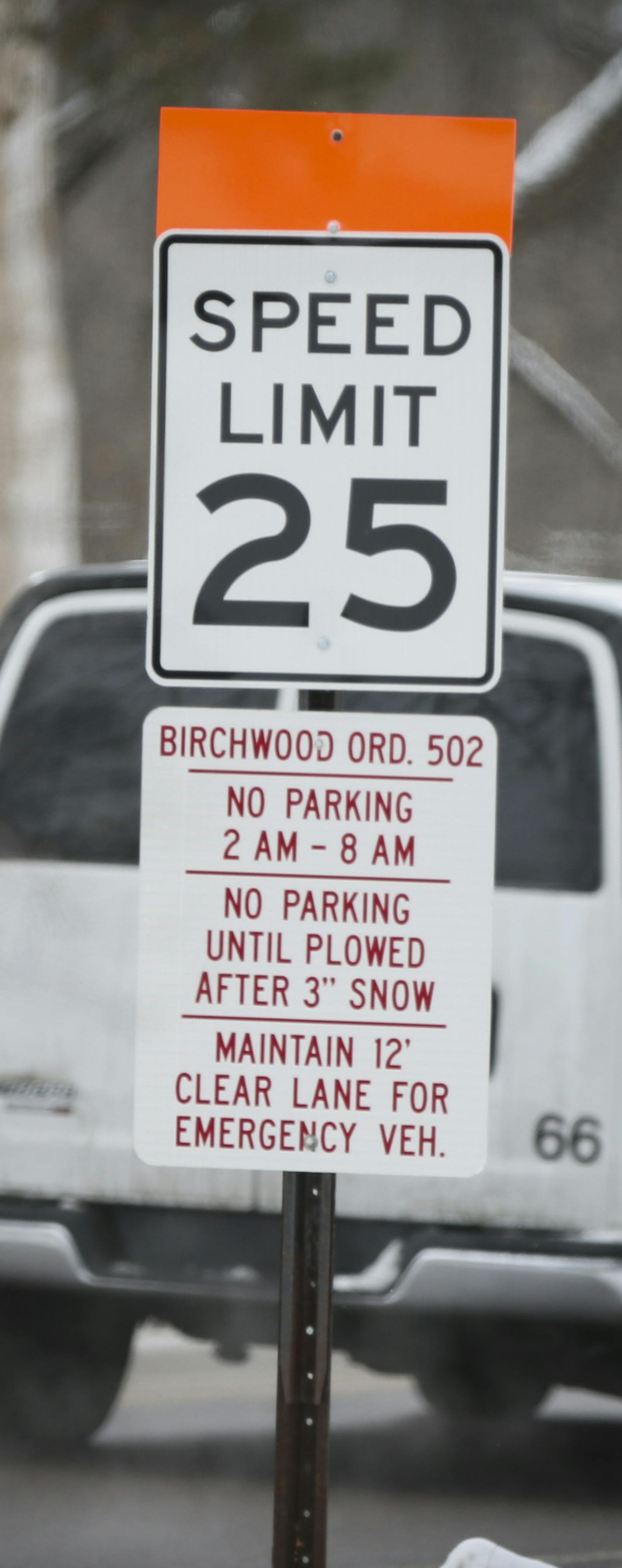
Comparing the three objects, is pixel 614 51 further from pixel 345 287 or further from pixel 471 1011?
pixel 471 1011

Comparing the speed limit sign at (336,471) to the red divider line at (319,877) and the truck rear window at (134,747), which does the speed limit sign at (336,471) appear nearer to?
the red divider line at (319,877)

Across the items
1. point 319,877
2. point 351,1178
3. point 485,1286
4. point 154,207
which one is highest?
point 154,207

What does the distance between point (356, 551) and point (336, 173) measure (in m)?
0.31

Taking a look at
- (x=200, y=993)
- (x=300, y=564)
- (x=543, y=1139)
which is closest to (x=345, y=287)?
(x=300, y=564)

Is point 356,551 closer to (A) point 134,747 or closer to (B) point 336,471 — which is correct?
(B) point 336,471

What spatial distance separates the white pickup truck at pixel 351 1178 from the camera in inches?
89.0

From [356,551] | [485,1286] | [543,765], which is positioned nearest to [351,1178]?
[485,1286]

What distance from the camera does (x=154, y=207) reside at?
271 centimetres

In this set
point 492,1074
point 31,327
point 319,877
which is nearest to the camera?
point 319,877

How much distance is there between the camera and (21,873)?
236cm

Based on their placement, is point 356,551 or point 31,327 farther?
point 31,327

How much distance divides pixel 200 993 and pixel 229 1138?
0.11 m

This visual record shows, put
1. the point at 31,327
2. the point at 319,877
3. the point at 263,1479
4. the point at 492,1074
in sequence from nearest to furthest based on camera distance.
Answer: the point at 319,877 → the point at 492,1074 → the point at 263,1479 → the point at 31,327

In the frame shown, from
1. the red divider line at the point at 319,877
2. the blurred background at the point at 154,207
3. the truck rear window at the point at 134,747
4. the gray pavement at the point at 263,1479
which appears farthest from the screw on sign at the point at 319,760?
the blurred background at the point at 154,207
